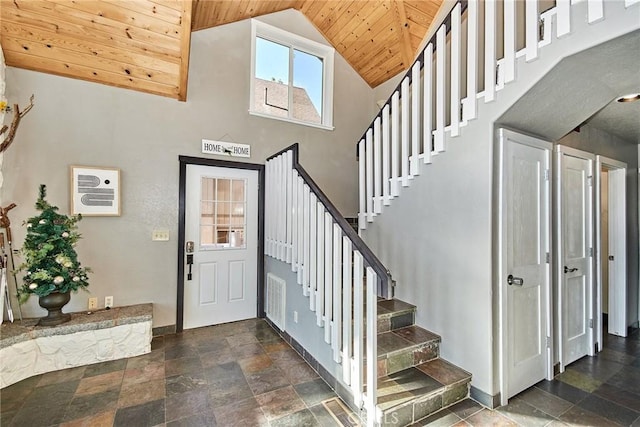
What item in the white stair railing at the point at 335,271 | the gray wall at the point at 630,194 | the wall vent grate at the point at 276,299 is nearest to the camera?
the white stair railing at the point at 335,271

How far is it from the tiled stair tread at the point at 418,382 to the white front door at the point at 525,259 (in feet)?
1.28

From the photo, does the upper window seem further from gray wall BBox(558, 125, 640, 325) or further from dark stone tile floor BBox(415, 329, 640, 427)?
dark stone tile floor BBox(415, 329, 640, 427)

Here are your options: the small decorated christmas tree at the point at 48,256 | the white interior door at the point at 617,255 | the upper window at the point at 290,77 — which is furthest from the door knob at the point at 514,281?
the small decorated christmas tree at the point at 48,256

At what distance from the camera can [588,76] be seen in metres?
1.92

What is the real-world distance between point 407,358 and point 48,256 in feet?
10.8

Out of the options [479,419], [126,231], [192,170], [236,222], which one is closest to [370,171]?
[236,222]

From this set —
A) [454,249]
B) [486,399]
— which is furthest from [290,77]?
[486,399]

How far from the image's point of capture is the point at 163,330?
3387 millimetres

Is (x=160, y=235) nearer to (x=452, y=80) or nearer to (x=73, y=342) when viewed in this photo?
(x=73, y=342)

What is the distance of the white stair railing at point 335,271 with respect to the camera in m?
1.89

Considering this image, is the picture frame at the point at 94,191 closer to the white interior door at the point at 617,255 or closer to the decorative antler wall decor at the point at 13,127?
the decorative antler wall decor at the point at 13,127

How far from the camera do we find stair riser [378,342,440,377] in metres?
2.26

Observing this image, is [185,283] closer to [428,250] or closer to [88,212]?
[88,212]

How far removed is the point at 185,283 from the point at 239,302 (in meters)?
0.73
